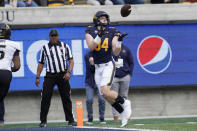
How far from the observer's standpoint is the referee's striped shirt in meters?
11.6

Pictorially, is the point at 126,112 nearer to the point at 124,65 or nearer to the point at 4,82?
the point at 4,82

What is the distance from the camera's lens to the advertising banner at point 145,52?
48.4ft

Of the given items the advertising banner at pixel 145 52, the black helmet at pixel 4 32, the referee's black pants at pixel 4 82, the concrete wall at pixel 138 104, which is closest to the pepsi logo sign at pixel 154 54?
the advertising banner at pixel 145 52

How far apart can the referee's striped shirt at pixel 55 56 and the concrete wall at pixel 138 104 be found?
3341mm

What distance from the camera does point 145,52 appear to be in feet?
→ 49.9

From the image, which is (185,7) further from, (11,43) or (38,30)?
(11,43)

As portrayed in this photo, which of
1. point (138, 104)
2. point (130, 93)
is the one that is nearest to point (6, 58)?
point (130, 93)

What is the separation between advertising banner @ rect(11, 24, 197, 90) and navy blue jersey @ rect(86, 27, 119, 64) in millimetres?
4812

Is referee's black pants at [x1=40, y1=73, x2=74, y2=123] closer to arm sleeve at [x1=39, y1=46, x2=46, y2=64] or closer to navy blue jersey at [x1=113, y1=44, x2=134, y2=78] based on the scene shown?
arm sleeve at [x1=39, y1=46, x2=46, y2=64]

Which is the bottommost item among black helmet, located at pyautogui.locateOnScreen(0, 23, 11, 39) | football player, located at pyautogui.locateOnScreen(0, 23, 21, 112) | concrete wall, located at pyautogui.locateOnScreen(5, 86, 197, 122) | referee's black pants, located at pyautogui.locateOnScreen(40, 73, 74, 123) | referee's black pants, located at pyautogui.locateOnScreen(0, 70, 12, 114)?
concrete wall, located at pyautogui.locateOnScreen(5, 86, 197, 122)

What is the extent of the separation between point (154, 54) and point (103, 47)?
5395 mm

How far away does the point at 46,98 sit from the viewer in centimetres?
1157

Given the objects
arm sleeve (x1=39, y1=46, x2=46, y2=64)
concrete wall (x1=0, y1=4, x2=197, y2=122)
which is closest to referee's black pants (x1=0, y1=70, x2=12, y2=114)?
arm sleeve (x1=39, y1=46, x2=46, y2=64)

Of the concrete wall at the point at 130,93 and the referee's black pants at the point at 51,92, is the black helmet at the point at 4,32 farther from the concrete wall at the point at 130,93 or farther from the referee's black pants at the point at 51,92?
the concrete wall at the point at 130,93
